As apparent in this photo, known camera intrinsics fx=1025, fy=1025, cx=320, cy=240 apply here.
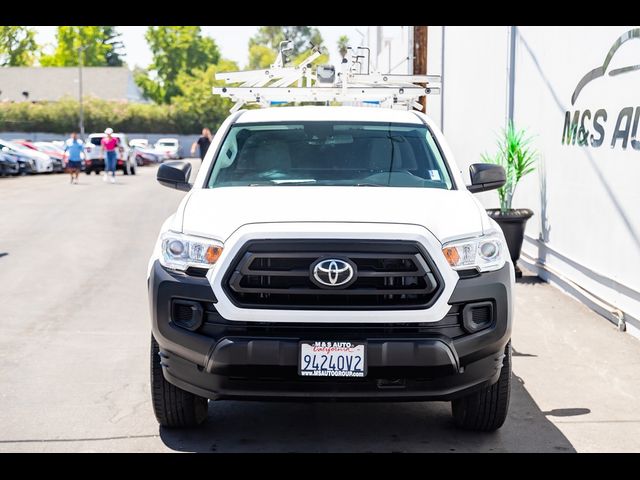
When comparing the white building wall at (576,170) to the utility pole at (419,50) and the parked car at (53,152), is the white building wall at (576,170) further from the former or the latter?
the parked car at (53,152)

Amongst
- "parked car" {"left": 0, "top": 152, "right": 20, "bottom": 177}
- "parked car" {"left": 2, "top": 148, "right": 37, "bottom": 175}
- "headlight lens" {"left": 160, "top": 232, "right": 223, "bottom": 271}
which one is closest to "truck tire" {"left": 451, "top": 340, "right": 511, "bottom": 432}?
"headlight lens" {"left": 160, "top": 232, "right": 223, "bottom": 271}

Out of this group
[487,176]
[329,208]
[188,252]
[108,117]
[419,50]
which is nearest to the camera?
[188,252]

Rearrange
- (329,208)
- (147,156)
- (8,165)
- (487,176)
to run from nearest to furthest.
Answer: (329,208)
(487,176)
(8,165)
(147,156)

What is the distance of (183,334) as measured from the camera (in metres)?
5.18

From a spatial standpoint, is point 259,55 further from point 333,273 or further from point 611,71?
point 333,273

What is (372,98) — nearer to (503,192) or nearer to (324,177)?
(503,192)

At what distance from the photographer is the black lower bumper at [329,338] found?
16.5 ft

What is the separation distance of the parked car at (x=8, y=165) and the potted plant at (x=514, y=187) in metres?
26.7

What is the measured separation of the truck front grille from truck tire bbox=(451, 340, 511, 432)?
80 centimetres

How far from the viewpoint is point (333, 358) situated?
504cm

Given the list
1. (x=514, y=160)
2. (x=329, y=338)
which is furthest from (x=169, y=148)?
(x=329, y=338)

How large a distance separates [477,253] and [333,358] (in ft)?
3.09

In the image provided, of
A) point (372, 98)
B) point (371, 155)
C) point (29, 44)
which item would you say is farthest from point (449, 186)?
point (29, 44)

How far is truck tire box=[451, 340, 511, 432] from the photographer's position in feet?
18.4
